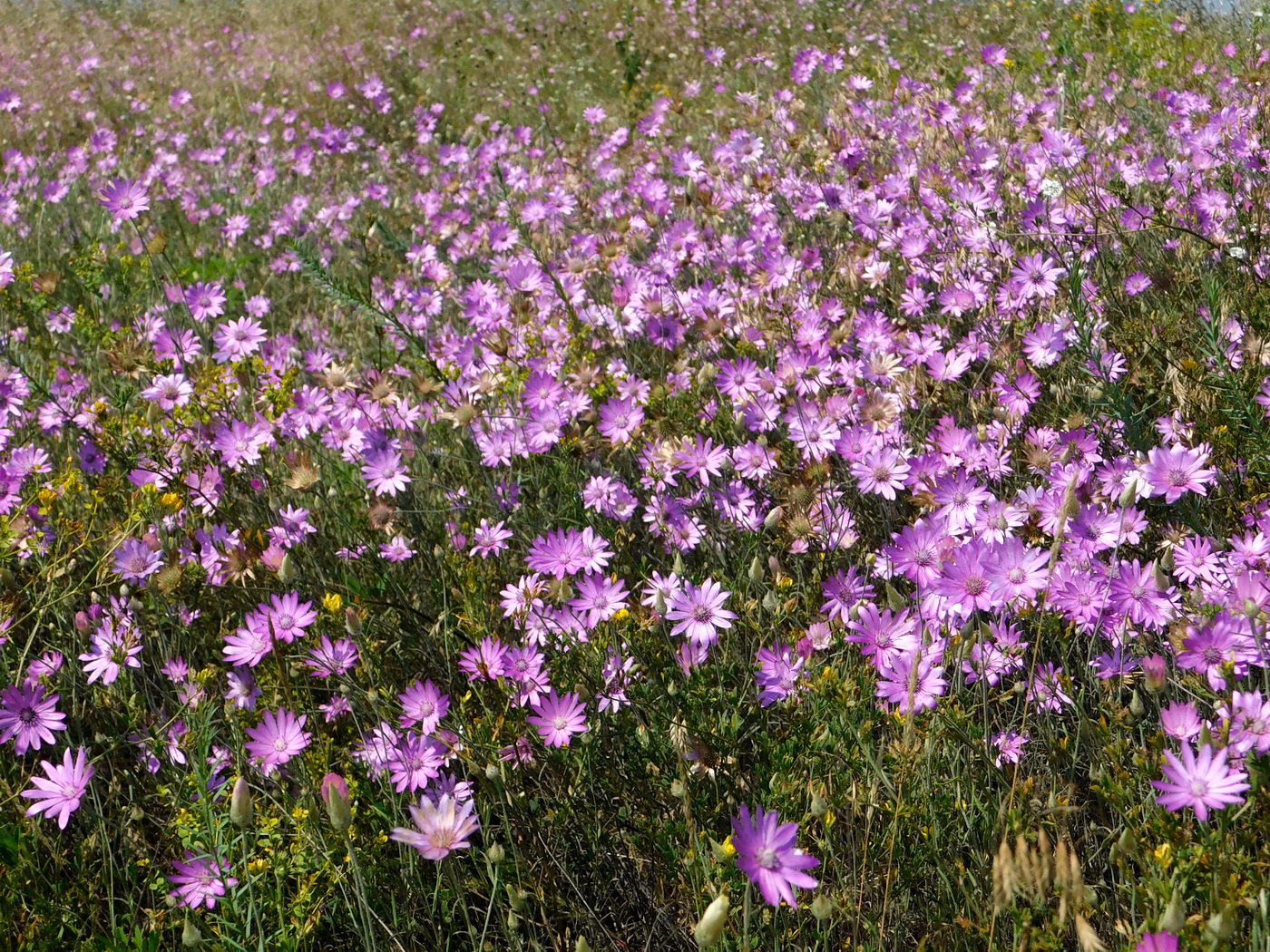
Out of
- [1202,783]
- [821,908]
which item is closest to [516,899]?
[821,908]

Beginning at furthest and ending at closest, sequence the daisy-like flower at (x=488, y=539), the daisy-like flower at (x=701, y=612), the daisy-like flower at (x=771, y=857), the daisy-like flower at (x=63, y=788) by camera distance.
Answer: the daisy-like flower at (x=488, y=539), the daisy-like flower at (x=701, y=612), the daisy-like flower at (x=63, y=788), the daisy-like flower at (x=771, y=857)

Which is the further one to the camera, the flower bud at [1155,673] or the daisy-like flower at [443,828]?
the flower bud at [1155,673]

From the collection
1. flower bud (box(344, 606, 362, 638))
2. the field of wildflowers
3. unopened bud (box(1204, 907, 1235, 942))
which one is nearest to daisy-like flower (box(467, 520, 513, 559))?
the field of wildflowers

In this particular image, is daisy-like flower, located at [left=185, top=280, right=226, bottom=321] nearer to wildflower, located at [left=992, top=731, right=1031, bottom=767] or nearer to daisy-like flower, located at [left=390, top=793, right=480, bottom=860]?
daisy-like flower, located at [left=390, top=793, right=480, bottom=860]

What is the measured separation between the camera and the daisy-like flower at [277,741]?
76.2 inches

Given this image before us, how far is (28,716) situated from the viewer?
2.09 m

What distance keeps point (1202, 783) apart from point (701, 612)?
954 millimetres

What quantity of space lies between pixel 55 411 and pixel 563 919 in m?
2.44

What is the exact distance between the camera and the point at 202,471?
2752 millimetres

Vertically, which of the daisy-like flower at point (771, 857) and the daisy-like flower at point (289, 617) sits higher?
the daisy-like flower at point (771, 857)

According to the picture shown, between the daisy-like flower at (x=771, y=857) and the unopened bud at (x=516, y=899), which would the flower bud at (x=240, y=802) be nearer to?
the unopened bud at (x=516, y=899)

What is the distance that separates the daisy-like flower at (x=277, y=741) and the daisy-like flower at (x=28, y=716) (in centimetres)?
45

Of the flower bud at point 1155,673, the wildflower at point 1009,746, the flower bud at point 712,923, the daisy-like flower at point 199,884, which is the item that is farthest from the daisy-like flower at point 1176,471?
the daisy-like flower at point 199,884

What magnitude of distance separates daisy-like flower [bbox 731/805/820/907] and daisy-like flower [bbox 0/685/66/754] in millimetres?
1569
